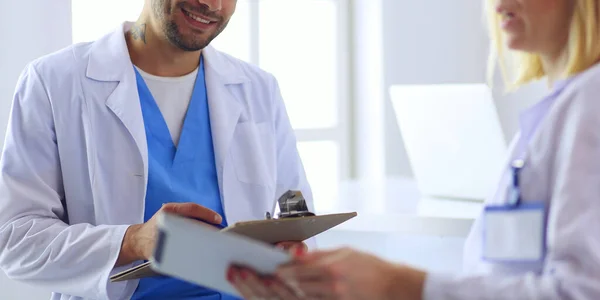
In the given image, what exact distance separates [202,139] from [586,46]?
1.03 metres

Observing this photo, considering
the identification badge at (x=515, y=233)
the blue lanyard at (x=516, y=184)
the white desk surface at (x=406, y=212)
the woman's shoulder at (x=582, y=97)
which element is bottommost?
the white desk surface at (x=406, y=212)

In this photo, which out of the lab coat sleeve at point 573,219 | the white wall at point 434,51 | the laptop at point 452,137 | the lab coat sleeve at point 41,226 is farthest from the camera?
the white wall at point 434,51

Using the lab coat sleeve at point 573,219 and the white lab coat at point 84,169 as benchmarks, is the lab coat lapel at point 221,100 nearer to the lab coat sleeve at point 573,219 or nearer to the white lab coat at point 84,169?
the white lab coat at point 84,169

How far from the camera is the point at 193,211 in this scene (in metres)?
1.41

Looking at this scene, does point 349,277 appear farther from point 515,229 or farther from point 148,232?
point 148,232

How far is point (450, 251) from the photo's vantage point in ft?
9.21

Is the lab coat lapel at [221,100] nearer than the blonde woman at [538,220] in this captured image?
No

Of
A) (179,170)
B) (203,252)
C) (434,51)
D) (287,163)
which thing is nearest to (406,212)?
(287,163)

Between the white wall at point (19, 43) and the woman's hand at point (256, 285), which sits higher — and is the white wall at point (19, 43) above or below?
above

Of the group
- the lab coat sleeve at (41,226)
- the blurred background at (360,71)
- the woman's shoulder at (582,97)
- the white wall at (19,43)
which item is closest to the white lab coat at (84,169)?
the lab coat sleeve at (41,226)

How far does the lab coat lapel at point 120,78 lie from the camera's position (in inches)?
69.0

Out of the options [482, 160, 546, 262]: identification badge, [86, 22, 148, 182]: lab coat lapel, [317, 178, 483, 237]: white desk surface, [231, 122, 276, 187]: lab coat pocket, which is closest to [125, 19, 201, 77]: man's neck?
[86, 22, 148, 182]: lab coat lapel

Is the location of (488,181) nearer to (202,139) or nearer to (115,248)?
(202,139)

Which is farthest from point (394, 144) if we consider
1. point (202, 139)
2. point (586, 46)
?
point (586, 46)
